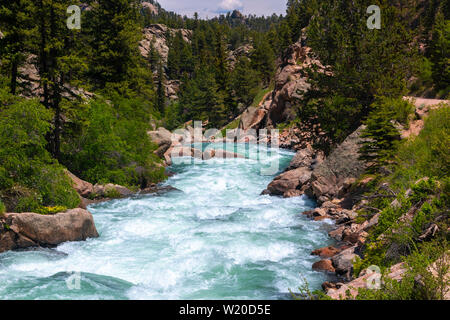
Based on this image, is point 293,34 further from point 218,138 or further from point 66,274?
point 66,274

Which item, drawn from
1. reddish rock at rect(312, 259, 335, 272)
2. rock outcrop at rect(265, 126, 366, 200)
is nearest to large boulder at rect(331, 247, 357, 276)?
reddish rock at rect(312, 259, 335, 272)

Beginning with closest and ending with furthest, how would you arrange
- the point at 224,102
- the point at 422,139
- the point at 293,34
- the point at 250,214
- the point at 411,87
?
1. the point at 422,139
2. the point at 250,214
3. the point at 411,87
4. the point at 224,102
5. the point at 293,34

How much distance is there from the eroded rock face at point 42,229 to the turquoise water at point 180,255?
356 millimetres

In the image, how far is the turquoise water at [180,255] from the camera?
9.59 metres

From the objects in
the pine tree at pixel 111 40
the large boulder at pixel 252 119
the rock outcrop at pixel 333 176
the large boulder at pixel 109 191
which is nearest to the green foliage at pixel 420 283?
the rock outcrop at pixel 333 176

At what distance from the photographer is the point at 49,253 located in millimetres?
11531

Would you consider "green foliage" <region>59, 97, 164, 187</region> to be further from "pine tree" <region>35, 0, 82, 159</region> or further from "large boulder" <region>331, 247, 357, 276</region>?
"large boulder" <region>331, 247, 357, 276</region>

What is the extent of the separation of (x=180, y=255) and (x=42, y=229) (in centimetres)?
483

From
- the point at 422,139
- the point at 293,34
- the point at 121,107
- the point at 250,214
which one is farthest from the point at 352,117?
the point at 293,34

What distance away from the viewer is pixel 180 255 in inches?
479

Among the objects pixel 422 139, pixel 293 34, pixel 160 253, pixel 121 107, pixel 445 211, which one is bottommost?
pixel 160 253

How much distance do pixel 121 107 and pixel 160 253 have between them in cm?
1595

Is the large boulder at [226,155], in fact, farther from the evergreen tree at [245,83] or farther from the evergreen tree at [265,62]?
the evergreen tree at [265,62]

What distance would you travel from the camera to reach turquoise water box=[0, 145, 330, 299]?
31.4 feet
